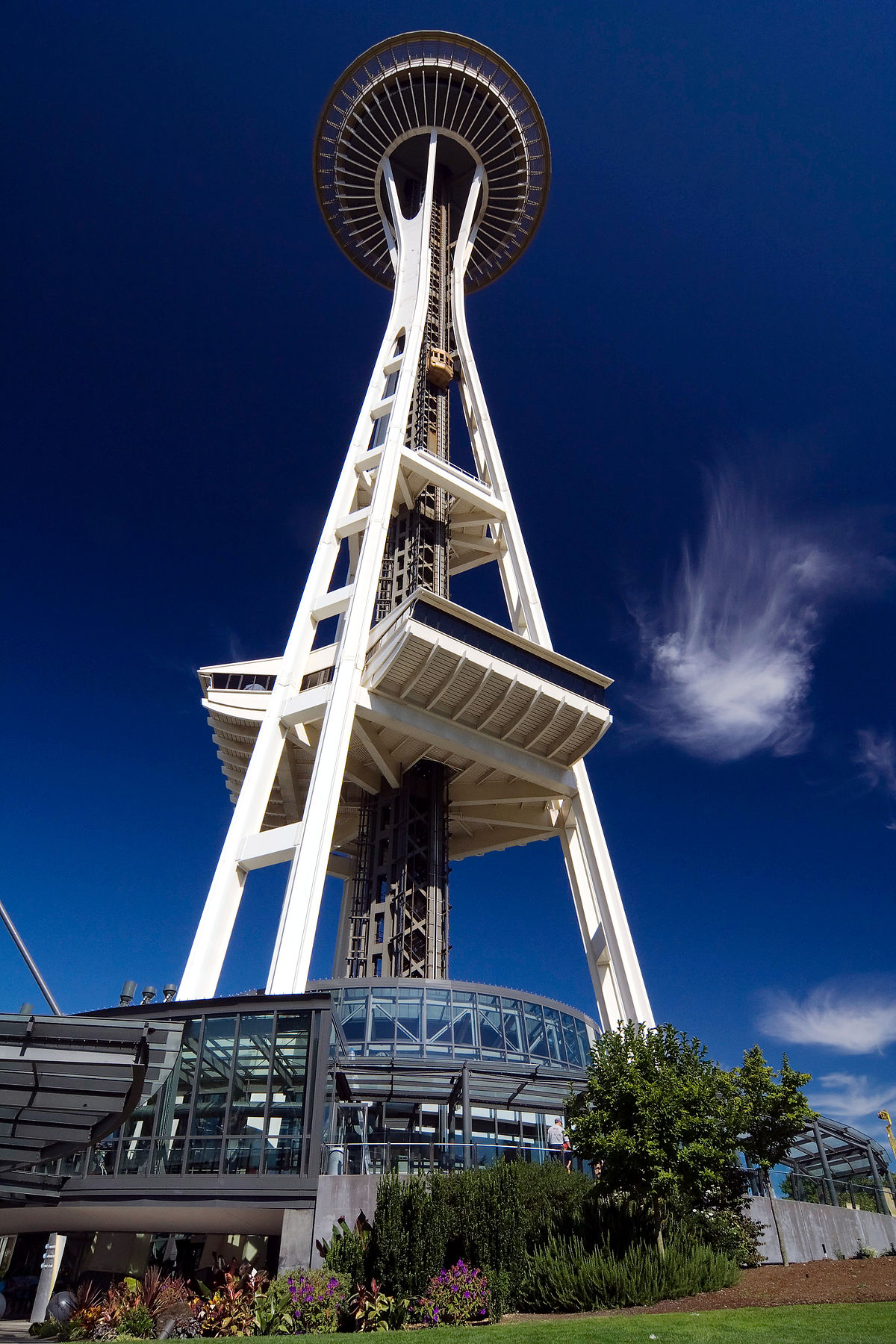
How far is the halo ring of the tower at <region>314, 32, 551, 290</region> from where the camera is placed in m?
51.1

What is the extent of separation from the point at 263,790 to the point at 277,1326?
18.5 m

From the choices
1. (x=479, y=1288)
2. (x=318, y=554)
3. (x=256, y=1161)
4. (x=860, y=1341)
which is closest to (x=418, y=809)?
(x=318, y=554)

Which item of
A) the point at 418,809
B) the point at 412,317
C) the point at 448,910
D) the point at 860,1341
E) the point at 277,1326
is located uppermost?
the point at 412,317

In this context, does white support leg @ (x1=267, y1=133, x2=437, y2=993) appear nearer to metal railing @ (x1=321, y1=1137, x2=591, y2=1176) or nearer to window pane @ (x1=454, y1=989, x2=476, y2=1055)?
metal railing @ (x1=321, y1=1137, x2=591, y2=1176)

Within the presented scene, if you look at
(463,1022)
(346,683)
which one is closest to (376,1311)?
(463,1022)

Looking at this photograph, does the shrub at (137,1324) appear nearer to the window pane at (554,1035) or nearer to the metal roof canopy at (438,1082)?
the metal roof canopy at (438,1082)

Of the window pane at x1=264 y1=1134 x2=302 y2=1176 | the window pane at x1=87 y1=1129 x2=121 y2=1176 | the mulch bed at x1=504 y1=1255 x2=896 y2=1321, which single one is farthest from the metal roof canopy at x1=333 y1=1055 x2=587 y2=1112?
the mulch bed at x1=504 y1=1255 x2=896 y2=1321

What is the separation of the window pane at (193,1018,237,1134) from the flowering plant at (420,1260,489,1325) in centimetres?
581

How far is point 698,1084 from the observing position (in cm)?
1620

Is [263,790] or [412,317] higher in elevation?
[412,317]

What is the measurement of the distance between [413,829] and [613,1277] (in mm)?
23961

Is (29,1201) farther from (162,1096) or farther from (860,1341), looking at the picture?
(860,1341)

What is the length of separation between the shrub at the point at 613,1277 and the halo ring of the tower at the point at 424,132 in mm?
56197

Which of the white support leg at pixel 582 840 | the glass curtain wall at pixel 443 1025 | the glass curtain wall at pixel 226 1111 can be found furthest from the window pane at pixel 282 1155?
the white support leg at pixel 582 840
